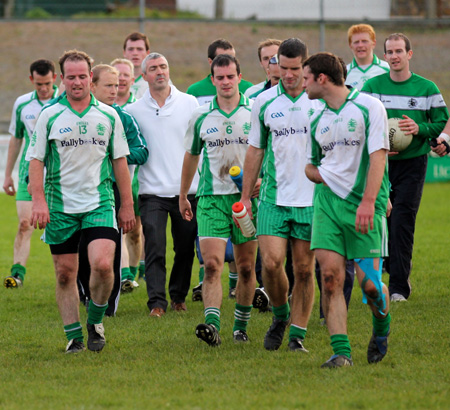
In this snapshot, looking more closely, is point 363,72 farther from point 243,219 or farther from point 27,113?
point 27,113

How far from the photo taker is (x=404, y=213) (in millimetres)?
8688

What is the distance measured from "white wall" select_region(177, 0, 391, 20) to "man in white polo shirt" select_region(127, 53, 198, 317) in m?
10.5

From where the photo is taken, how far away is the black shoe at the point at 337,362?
19.4 ft

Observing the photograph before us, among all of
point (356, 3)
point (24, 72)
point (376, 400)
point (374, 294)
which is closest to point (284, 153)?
point (374, 294)

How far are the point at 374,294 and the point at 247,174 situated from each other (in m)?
1.54

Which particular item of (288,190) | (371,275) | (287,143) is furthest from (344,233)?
(287,143)

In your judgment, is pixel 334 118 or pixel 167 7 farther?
pixel 167 7

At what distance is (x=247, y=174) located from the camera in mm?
6793

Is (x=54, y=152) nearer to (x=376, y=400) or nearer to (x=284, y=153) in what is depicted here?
(x=284, y=153)

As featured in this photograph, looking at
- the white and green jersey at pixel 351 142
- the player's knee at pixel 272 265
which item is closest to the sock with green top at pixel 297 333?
the player's knee at pixel 272 265

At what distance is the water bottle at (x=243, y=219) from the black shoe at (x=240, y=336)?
85 cm

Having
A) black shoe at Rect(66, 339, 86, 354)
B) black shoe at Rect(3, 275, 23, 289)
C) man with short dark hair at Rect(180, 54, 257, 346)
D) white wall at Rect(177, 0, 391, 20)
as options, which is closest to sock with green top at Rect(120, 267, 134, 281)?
black shoe at Rect(3, 275, 23, 289)

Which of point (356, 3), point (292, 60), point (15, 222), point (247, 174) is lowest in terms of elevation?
point (15, 222)

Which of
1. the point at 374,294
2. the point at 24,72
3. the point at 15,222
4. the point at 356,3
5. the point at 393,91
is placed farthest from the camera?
the point at 24,72
